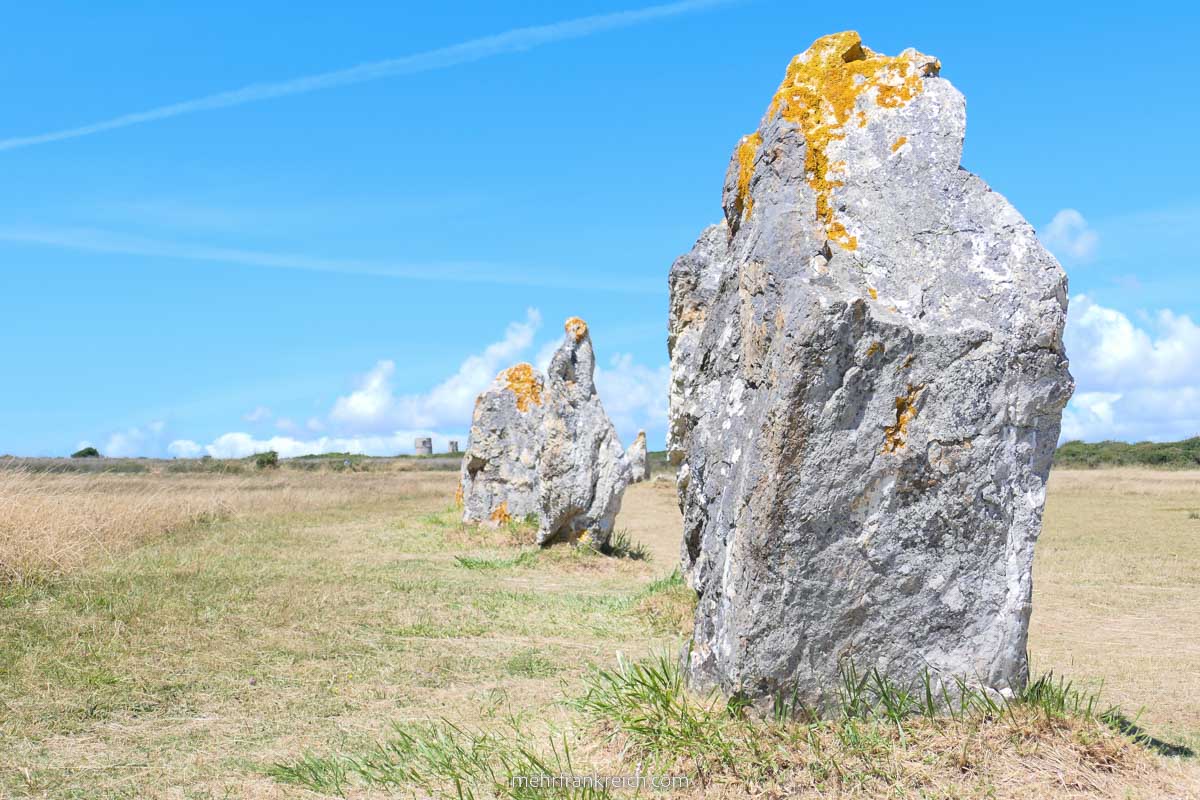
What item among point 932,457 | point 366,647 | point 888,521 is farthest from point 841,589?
point 366,647

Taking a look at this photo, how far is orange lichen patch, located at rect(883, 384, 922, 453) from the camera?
4.98 metres

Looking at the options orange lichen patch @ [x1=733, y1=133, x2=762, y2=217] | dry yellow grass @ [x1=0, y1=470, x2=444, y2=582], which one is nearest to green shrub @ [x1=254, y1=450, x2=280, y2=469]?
dry yellow grass @ [x1=0, y1=470, x2=444, y2=582]

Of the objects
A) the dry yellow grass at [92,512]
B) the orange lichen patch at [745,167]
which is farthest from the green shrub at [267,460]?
the orange lichen patch at [745,167]

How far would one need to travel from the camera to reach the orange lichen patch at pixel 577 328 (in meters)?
15.0

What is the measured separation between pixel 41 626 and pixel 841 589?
679 centimetres

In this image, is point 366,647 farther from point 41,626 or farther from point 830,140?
point 830,140

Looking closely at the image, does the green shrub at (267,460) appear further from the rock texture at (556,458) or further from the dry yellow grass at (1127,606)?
the dry yellow grass at (1127,606)

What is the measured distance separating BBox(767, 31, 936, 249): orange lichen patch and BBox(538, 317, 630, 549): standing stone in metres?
8.39

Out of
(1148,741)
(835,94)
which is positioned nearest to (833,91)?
(835,94)

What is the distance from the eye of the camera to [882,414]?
4980mm

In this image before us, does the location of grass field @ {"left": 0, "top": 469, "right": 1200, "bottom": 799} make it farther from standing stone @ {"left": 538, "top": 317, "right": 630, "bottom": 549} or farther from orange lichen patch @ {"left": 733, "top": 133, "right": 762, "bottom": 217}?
orange lichen patch @ {"left": 733, "top": 133, "right": 762, "bottom": 217}

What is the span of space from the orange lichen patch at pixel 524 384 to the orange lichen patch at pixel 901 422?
1256 cm

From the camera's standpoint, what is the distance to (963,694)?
509cm

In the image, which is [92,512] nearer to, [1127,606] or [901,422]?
[901,422]
